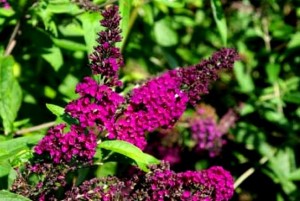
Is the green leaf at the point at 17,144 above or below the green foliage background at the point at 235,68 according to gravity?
below

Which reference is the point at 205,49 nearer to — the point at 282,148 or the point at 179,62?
the point at 179,62

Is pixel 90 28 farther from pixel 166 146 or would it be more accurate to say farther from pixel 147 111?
pixel 166 146

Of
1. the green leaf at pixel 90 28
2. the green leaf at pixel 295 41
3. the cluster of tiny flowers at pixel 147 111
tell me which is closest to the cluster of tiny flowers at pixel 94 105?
the cluster of tiny flowers at pixel 147 111

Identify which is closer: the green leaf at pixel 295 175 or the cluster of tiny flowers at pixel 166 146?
the cluster of tiny flowers at pixel 166 146

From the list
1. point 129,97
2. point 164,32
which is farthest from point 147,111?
point 164,32

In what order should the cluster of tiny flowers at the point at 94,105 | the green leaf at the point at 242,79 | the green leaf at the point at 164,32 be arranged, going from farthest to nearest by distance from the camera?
the green leaf at the point at 242,79 → the green leaf at the point at 164,32 → the cluster of tiny flowers at the point at 94,105

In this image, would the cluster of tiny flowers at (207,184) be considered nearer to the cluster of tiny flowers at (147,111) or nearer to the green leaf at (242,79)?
the cluster of tiny flowers at (147,111)

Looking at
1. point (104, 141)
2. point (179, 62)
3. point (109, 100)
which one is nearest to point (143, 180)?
point (104, 141)
